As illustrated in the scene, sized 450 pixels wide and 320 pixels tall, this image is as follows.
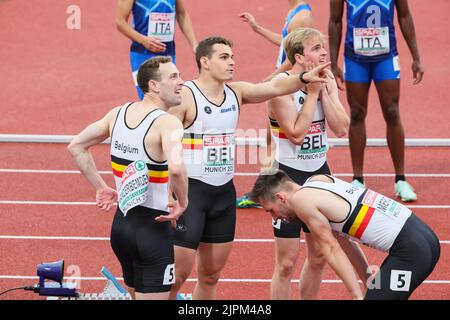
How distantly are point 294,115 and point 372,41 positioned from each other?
9.94 ft

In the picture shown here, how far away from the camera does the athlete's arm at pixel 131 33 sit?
940cm

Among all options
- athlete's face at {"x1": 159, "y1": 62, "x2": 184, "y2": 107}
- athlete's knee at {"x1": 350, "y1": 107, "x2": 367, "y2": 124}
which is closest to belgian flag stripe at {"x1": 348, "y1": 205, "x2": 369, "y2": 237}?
athlete's face at {"x1": 159, "y1": 62, "x2": 184, "y2": 107}

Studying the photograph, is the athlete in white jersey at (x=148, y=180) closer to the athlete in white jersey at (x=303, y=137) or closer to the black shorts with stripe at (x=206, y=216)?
the black shorts with stripe at (x=206, y=216)

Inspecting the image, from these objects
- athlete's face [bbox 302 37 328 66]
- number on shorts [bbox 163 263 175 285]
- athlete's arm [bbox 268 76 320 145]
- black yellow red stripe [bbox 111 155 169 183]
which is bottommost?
number on shorts [bbox 163 263 175 285]

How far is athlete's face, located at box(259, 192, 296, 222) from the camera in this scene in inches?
236

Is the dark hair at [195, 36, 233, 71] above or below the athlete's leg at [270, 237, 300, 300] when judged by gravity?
above

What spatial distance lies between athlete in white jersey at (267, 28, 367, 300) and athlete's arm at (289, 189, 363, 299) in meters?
0.89

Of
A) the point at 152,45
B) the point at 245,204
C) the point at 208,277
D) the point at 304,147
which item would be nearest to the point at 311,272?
the point at 208,277

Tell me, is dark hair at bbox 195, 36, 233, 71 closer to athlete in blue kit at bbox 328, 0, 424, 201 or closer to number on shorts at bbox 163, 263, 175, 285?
number on shorts at bbox 163, 263, 175, 285

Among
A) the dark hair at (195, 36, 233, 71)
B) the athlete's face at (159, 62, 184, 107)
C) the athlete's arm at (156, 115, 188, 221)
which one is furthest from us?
the dark hair at (195, 36, 233, 71)

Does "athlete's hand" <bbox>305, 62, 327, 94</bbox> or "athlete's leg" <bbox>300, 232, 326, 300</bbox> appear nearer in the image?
"athlete's hand" <bbox>305, 62, 327, 94</bbox>

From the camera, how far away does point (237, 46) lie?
16406mm

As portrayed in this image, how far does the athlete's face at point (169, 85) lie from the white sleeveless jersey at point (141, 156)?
155 mm

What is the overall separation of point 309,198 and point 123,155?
3.79 ft
